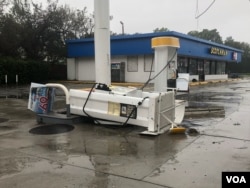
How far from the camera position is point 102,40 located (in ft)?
33.2

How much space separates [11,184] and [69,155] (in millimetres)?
1574

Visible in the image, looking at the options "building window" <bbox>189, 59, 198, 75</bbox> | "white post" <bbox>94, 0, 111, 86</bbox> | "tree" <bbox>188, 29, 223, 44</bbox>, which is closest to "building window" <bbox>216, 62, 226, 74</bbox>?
"building window" <bbox>189, 59, 198, 75</bbox>

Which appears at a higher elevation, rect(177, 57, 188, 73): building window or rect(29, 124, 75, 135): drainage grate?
rect(177, 57, 188, 73): building window

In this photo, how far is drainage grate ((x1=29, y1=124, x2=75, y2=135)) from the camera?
27.1ft

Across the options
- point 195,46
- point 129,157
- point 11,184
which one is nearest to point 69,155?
point 129,157

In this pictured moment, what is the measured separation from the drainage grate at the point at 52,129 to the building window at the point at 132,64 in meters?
21.5

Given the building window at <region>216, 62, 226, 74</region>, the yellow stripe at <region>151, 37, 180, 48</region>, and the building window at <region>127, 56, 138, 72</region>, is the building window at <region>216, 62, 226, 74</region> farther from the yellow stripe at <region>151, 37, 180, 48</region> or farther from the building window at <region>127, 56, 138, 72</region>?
the yellow stripe at <region>151, 37, 180, 48</region>

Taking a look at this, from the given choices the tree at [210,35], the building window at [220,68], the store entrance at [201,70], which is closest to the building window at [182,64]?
the store entrance at [201,70]

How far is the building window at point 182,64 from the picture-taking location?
31.3 meters

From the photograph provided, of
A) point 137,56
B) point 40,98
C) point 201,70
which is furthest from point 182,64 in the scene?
point 40,98

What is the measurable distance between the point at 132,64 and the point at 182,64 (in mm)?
5067

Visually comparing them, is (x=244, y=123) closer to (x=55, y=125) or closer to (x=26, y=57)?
(x=55, y=125)

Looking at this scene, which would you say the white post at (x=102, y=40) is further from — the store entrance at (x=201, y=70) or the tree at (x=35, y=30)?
the store entrance at (x=201, y=70)

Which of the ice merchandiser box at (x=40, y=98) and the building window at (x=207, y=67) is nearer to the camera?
the ice merchandiser box at (x=40, y=98)
